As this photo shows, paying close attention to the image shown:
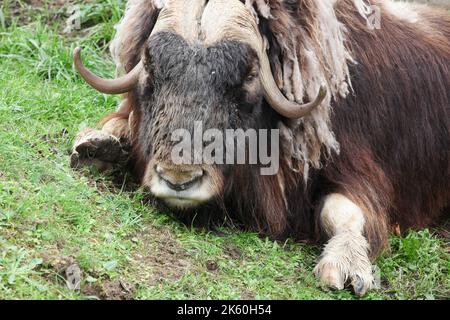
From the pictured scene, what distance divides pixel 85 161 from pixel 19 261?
3.47 ft

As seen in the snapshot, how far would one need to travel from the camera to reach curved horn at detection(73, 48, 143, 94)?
3.94 m

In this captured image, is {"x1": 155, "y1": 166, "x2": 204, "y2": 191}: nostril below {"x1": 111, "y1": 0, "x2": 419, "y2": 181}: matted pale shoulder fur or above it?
below

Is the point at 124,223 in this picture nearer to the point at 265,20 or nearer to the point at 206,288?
the point at 206,288

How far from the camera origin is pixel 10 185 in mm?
3574

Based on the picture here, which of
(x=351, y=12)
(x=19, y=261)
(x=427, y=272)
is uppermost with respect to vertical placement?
(x=351, y=12)

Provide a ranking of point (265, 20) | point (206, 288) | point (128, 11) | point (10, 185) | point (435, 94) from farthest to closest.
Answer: point (435, 94) < point (128, 11) < point (265, 20) < point (10, 185) < point (206, 288)

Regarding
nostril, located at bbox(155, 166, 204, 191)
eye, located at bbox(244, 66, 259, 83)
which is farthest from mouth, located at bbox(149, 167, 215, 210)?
eye, located at bbox(244, 66, 259, 83)

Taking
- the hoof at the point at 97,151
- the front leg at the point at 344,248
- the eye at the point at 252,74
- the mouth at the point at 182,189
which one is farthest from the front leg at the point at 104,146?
the front leg at the point at 344,248

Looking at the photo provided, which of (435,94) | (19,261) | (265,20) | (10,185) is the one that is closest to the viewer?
(19,261)

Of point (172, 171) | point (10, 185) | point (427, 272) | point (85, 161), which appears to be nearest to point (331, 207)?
point (427, 272)

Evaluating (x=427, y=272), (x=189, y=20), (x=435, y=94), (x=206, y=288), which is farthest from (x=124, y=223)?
(x=435, y=94)

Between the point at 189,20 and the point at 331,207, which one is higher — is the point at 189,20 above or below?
above

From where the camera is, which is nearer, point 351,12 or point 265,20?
point 265,20

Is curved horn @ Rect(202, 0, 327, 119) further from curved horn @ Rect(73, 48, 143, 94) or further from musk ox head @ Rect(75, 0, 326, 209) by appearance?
curved horn @ Rect(73, 48, 143, 94)
